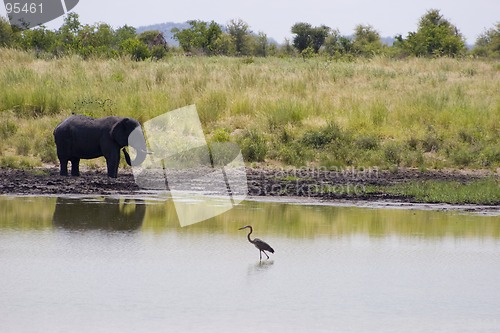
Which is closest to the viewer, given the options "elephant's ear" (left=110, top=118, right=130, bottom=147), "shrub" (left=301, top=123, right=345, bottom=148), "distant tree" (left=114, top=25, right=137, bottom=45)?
"elephant's ear" (left=110, top=118, right=130, bottom=147)

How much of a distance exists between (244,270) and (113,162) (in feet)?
24.4

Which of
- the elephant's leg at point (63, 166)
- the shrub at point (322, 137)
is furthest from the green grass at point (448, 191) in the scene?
the elephant's leg at point (63, 166)

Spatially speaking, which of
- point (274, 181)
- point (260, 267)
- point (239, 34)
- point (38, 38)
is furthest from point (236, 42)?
point (260, 267)

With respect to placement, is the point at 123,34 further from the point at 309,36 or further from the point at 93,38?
the point at 93,38

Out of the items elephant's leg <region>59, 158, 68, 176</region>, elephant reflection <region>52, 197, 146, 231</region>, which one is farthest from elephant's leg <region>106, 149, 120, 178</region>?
elephant reflection <region>52, 197, 146, 231</region>

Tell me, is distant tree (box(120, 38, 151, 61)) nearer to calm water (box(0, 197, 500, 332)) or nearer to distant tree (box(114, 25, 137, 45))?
distant tree (box(114, 25, 137, 45))

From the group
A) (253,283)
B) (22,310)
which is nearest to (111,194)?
(253,283)

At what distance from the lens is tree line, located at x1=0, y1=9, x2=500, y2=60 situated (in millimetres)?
41312

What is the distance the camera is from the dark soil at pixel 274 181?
17141mm

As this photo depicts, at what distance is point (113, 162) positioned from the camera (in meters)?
18.0

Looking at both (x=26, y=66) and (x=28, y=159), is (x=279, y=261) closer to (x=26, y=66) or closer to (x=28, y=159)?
(x=28, y=159)

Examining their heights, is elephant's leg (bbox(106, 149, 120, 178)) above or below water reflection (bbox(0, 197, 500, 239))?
above

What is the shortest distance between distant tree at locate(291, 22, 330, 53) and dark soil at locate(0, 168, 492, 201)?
48.4 metres

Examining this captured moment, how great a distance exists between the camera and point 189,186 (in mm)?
18188
